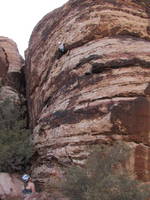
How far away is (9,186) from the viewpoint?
1541 centimetres

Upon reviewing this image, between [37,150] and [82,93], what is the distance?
345cm

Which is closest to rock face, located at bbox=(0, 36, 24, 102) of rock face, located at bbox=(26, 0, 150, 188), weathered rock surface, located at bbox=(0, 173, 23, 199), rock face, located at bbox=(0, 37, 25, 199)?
rock face, located at bbox=(0, 37, 25, 199)

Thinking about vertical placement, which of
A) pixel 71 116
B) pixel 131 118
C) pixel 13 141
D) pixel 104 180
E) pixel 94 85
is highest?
pixel 94 85

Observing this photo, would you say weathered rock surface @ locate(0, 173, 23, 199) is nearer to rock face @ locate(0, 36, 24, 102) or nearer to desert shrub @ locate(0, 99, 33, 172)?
desert shrub @ locate(0, 99, 33, 172)

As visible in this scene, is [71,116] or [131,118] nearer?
[131,118]

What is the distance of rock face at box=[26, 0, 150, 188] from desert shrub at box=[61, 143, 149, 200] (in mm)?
890

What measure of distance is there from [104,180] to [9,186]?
508 cm

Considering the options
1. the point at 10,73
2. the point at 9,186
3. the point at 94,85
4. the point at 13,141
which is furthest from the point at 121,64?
the point at 10,73

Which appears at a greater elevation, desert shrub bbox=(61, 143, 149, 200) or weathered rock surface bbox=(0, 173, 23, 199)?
desert shrub bbox=(61, 143, 149, 200)

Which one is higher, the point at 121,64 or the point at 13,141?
the point at 121,64

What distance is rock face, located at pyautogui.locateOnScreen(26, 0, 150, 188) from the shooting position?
44.1 feet

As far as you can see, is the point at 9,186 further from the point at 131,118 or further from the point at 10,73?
the point at 10,73

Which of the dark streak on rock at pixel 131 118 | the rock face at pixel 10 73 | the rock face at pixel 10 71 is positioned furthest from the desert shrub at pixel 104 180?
the rock face at pixel 10 71

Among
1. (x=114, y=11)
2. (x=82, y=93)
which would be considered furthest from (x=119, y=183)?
(x=114, y=11)
